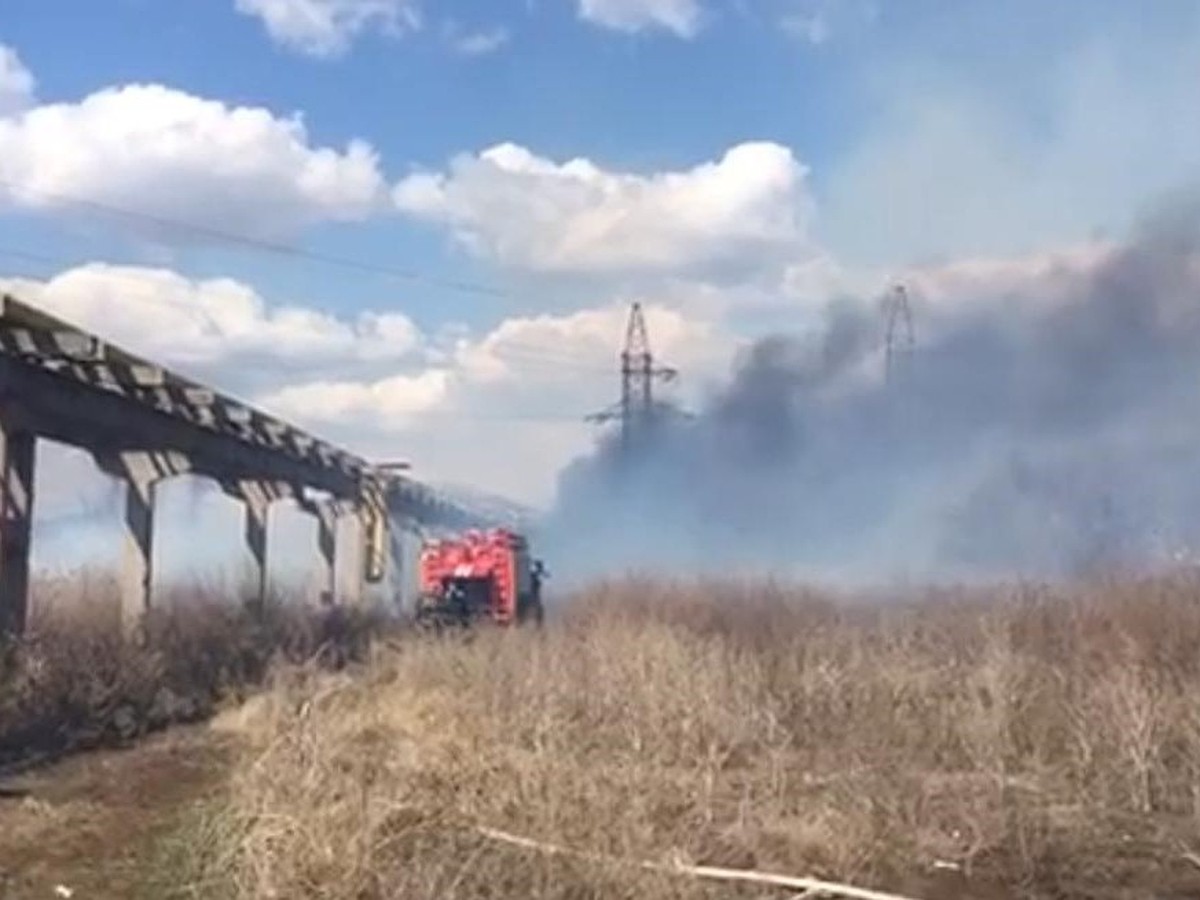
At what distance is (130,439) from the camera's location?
30.4 metres

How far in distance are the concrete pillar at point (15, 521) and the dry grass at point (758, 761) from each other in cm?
444

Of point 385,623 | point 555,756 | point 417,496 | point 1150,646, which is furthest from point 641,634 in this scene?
point 417,496

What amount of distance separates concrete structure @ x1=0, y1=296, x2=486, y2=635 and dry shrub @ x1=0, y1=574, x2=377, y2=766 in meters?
0.92

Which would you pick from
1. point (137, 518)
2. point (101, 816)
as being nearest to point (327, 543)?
point (137, 518)

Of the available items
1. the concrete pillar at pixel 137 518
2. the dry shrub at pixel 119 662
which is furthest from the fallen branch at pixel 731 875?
the concrete pillar at pixel 137 518

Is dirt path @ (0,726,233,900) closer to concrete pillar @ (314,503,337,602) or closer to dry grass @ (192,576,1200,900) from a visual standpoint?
dry grass @ (192,576,1200,900)

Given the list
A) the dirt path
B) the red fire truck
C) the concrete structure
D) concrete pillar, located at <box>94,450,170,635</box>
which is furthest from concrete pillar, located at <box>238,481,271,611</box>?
the dirt path

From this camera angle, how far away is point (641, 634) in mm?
23047

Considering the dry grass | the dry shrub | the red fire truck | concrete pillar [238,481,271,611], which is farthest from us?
the red fire truck

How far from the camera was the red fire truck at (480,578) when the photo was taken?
43.4m

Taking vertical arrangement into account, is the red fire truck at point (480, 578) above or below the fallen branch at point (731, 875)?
above

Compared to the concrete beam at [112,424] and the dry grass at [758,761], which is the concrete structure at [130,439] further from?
the dry grass at [758,761]

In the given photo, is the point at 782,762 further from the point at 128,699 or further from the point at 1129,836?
the point at 128,699

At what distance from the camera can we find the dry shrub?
72.1ft
